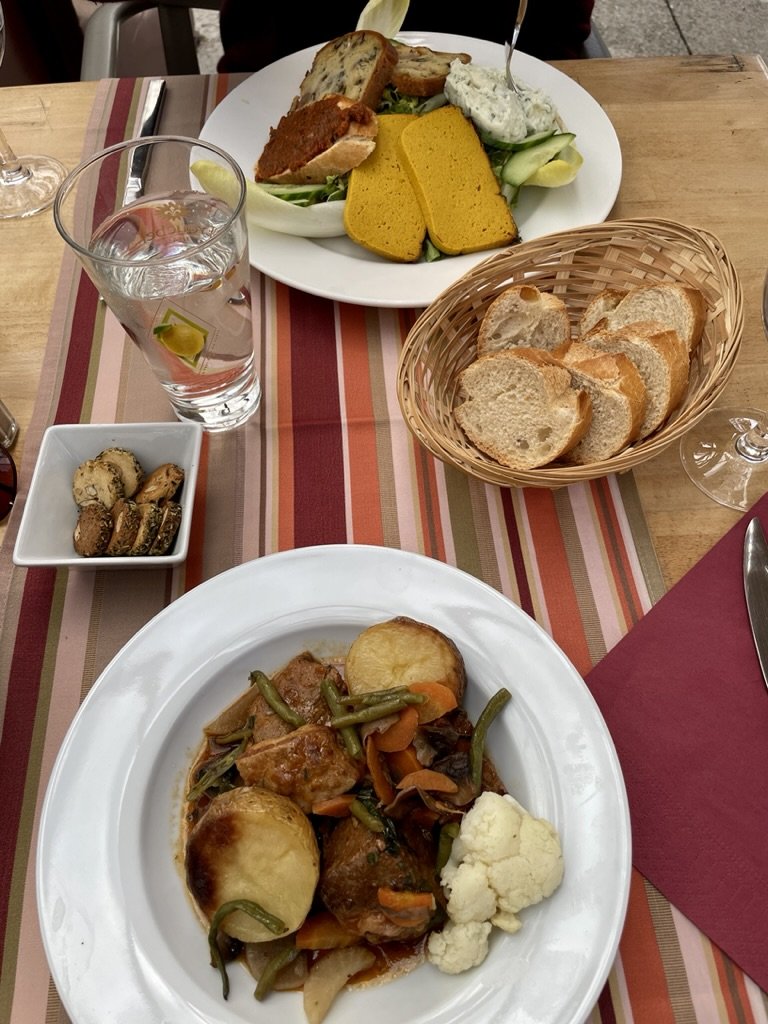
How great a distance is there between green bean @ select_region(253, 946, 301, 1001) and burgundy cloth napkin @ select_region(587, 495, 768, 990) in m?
0.43

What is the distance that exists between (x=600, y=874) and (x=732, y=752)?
290mm

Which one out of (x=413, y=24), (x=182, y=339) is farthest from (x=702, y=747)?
(x=413, y=24)

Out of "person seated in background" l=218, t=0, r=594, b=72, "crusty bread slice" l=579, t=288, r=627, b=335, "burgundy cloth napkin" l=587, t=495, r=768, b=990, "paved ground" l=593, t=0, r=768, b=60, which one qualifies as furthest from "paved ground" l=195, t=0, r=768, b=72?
"burgundy cloth napkin" l=587, t=495, r=768, b=990

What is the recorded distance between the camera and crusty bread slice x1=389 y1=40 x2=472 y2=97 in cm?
164

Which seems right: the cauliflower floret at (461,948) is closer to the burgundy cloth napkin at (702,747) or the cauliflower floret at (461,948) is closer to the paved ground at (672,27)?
the burgundy cloth napkin at (702,747)

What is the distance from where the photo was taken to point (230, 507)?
125 centimetres

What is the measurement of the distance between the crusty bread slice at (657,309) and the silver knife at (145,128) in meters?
0.83

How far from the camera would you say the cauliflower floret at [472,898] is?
812mm

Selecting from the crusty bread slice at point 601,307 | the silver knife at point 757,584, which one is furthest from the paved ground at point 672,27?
the silver knife at point 757,584

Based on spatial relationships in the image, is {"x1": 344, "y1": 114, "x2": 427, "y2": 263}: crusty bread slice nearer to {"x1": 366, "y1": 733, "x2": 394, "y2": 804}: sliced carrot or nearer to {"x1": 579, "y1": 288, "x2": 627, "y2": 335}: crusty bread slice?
{"x1": 579, "y1": 288, "x2": 627, "y2": 335}: crusty bread slice

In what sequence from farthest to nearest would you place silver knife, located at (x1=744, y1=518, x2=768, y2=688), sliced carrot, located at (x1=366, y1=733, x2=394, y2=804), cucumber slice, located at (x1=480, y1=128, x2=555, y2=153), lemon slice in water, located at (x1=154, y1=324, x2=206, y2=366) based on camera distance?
1. cucumber slice, located at (x1=480, y1=128, x2=555, y2=153)
2. lemon slice in water, located at (x1=154, y1=324, x2=206, y2=366)
3. silver knife, located at (x1=744, y1=518, x2=768, y2=688)
4. sliced carrot, located at (x1=366, y1=733, x2=394, y2=804)

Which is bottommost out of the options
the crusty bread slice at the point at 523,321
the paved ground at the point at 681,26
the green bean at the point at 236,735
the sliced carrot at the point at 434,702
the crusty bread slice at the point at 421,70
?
the paved ground at the point at 681,26

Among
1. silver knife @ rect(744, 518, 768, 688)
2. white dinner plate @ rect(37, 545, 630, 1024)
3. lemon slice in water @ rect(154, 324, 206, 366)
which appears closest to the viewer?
white dinner plate @ rect(37, 545, 630, 1024)

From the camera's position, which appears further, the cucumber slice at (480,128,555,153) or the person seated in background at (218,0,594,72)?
the person seated in background at (218,0,594,72)
